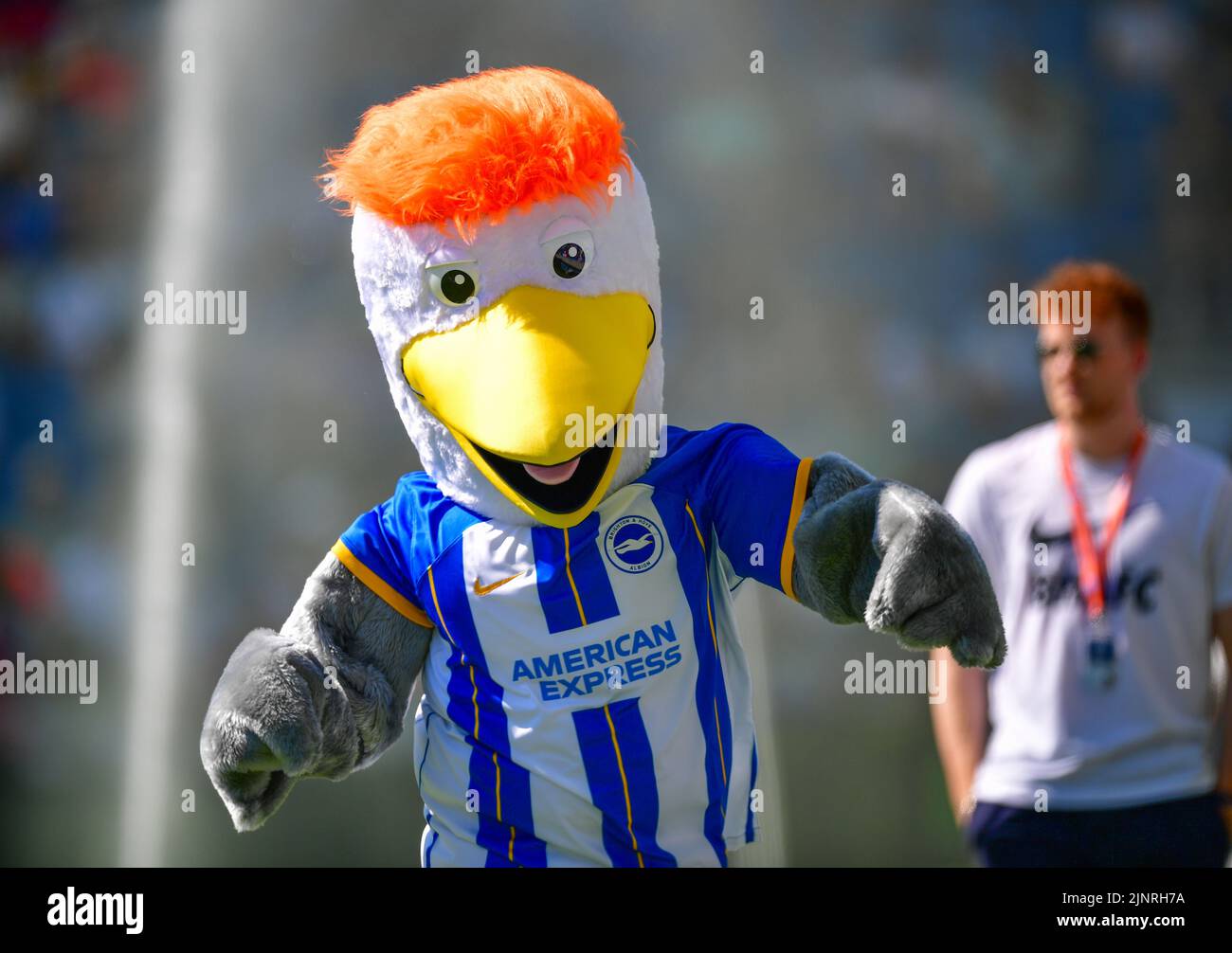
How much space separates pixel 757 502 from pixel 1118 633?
36.1 inches

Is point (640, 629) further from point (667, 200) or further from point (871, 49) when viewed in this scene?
point (871, 49)

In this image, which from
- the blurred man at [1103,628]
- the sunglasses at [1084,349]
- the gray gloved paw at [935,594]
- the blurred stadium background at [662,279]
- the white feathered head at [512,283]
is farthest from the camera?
the blurred stadium background at [662,279]

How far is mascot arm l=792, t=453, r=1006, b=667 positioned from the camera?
1.17 metres

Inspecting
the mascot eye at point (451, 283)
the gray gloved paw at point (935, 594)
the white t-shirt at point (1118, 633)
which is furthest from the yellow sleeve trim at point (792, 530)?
the white t-shirt at point (1118, 633)

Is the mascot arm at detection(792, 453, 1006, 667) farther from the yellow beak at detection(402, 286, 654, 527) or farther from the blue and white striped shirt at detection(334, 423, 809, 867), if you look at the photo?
the yellow beak at detection(402, 286, 654, 527)

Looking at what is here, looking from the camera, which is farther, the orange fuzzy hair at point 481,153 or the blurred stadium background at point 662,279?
the blurred stadium background at point 662,279

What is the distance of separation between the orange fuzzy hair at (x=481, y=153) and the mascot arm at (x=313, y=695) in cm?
39

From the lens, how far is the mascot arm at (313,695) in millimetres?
1299

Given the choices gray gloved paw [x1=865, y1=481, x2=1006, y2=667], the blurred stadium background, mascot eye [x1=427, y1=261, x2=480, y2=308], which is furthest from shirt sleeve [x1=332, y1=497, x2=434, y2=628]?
the blurred stadium background

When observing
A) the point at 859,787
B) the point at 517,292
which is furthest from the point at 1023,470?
the point at 517,292

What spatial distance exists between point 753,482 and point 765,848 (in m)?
0.47

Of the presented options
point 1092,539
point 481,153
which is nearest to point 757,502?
point 481,153

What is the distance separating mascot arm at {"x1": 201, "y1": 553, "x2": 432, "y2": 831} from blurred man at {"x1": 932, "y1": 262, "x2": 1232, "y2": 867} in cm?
100

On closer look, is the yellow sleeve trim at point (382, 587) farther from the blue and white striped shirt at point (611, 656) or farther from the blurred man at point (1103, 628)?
the blurred man at point (1103, 628)
